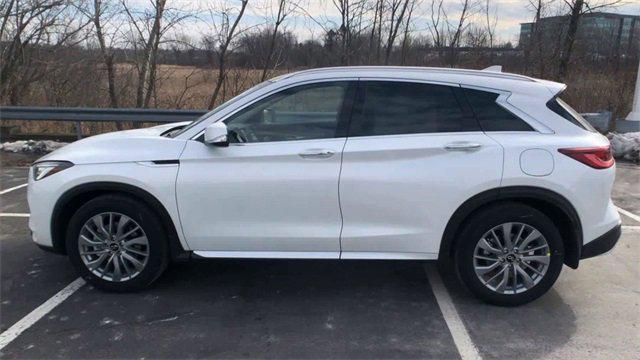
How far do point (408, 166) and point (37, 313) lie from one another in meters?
2.88

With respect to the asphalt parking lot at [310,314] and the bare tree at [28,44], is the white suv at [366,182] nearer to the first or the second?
the asphalt parking lot at [310,314]

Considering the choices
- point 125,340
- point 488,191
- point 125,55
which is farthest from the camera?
point 125,55

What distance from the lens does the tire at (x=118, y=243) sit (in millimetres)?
4016

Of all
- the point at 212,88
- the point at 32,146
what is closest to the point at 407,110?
the point at 32,146

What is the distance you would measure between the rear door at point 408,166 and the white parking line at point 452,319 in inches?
16.5

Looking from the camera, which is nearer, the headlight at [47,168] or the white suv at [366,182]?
the white suv at [366,182]

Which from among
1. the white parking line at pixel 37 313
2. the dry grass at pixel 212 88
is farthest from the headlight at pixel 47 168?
the dry grass at pixel 212 88

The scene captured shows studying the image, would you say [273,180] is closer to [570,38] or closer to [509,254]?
[509,254]

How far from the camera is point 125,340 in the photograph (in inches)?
138

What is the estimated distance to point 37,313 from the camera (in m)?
3.89

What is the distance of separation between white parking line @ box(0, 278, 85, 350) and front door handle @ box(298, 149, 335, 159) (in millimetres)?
2169

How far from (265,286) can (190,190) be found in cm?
103

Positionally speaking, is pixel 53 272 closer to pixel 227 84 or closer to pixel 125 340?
pixel 125 340

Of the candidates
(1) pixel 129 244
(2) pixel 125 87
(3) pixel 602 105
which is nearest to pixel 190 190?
(1) pixel 129 244
